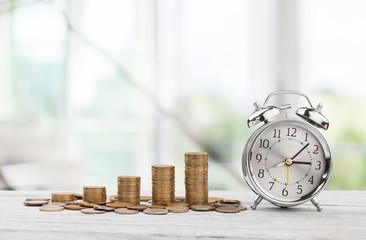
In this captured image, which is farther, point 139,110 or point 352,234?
point 139,110

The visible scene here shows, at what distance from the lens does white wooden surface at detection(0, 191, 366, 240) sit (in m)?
0.98

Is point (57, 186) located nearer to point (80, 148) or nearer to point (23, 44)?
point (80, 148)

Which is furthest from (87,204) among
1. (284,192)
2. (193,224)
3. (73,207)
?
(284,192)

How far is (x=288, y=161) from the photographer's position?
1.16 meters

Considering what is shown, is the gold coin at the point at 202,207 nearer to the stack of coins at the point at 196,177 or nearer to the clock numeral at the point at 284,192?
the stack of coins at the point at 196,177

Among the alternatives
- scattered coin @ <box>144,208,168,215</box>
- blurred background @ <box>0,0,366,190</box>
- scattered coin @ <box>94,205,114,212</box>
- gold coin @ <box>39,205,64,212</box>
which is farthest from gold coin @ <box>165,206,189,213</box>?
blurred background @ <box>0,0,366,190</box>

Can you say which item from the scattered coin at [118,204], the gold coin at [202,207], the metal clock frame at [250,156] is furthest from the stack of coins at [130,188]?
the metal clock frame at [250,156]

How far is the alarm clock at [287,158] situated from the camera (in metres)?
1.17

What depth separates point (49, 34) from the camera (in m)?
3.96

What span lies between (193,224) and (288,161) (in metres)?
0.26

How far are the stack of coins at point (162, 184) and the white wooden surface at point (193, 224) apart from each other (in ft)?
0.28

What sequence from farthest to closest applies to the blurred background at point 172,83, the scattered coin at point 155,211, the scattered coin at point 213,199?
the blurred background at point 172,83, the scattered coin at point 213,199, the scattered coin at point 155,211

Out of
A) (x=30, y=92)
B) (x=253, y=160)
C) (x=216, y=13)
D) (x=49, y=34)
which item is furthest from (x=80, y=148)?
(x=253, y=160)

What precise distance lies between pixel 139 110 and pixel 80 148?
1.59 feet
